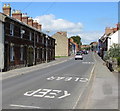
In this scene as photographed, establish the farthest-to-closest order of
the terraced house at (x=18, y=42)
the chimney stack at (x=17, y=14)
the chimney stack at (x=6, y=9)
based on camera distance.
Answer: the chimney stack at (x=17, y=14) → the chimney stack at (x=6, y=9) → the terraced house at (x=18, y=42)

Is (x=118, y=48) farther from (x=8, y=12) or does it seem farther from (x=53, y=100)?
(x=53, y=100)

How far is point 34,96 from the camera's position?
439 inches

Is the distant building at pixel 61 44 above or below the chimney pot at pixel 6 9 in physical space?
below

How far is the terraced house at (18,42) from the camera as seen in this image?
2583 cm

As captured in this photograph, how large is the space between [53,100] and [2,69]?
16.0 metres

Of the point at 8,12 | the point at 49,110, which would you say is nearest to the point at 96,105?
the point at 49,110

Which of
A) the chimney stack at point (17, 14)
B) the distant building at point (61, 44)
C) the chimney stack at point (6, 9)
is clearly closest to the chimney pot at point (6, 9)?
the chimney stack at point (6, 9)

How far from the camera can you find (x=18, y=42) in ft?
101

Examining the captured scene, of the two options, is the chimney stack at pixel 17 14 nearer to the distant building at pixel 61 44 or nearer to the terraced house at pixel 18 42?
the terraced house at pixel 18 42

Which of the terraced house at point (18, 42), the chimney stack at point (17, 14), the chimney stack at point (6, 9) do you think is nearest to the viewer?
the terraced house at point (18, 42)

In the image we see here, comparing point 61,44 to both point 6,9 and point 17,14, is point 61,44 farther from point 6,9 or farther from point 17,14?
point 6,9

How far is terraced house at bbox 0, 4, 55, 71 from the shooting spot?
84.8 feet

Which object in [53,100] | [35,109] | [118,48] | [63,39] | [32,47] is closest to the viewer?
[35,109]

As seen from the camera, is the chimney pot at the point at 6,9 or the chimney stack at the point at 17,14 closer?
the chimney pot at the point at 6,9
